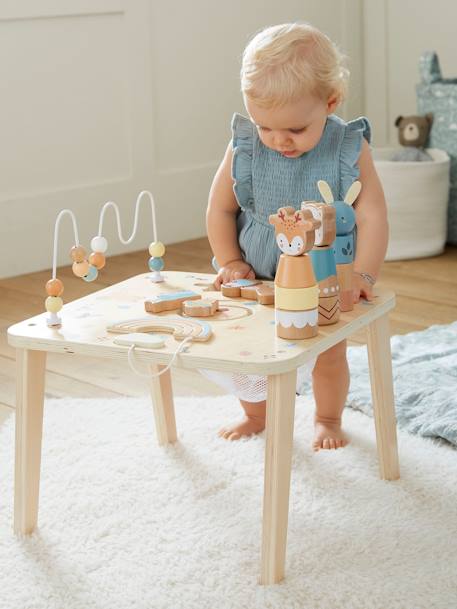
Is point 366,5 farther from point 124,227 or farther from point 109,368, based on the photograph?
point 109,368

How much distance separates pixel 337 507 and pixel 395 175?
5.21ft

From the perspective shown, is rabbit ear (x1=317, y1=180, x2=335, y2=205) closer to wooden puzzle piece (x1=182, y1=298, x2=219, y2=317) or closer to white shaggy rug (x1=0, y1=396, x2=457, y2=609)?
wooden puzzle piece (x1=182, y1=298, x2=219, y2=317)

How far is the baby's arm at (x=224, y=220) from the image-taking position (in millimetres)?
1620

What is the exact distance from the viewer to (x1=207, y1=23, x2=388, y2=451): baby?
4.50 ft

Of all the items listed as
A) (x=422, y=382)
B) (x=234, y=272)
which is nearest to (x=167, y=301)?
(x=234, y=272)

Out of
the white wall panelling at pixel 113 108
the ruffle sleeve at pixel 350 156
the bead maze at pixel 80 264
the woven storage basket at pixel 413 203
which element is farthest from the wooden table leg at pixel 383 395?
the white wall panelling at pixel 113 108

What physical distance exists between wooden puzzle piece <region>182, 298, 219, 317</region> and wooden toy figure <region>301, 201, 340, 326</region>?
151 mm

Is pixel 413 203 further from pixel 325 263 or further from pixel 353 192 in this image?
pixel 325 263

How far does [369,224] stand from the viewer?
4.94ft

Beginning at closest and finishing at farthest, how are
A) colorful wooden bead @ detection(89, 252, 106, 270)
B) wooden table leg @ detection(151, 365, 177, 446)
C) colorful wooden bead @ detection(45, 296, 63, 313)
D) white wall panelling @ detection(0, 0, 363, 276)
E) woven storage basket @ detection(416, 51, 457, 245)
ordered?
colorful wooden bead @ detection(45, 296, 63, 313), colorful wooden bead @ detection(89, 252, 106, 270), wooden table leg @ detection(151, 365, 177, 446), white wall panelling @ detection(0, 0, 363, 276), woven storage basket @ detection(416, 51, 457, 245)

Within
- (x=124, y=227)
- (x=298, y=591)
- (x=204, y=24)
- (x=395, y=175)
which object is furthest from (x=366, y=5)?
(x=298, y=591)

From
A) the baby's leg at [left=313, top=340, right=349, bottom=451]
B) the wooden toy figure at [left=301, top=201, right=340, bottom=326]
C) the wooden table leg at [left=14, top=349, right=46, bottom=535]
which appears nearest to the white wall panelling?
the baby's leg at [left=313, top=340, right=349, bottom=451]

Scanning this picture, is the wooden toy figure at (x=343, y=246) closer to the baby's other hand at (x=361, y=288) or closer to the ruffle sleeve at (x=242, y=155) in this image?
the baby's other hand at (x=361, y=288)

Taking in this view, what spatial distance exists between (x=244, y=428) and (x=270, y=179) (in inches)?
16.3
